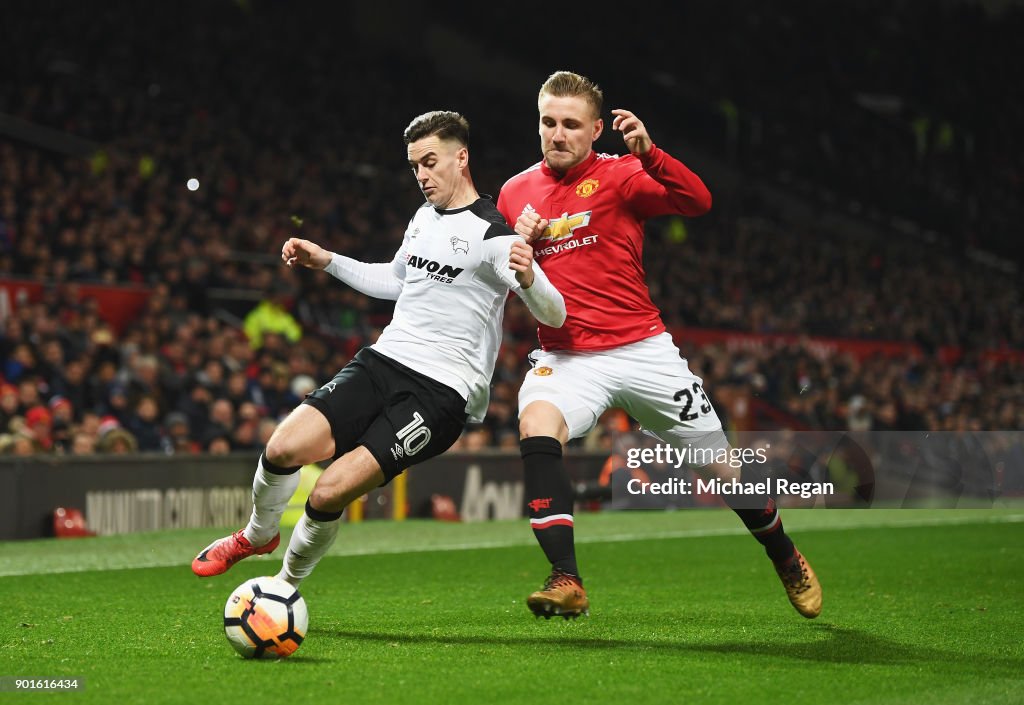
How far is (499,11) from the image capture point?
106 feet

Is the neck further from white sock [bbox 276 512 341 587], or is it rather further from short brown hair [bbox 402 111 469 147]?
white sock [bbox 276 512 341 587]

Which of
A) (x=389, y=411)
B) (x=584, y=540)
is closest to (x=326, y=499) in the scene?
(x=389, y=411)

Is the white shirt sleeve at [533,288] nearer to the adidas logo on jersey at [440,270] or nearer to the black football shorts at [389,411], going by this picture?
the adidas logo on jersey at [440,270]

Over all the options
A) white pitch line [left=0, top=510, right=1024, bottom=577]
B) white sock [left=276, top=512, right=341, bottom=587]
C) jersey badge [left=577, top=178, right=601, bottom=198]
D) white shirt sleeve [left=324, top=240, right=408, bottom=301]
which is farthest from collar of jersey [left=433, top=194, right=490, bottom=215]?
white pitch line [left=0, top=510, right=1024, bottom=577]

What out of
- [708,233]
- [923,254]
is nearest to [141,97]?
Answer: [708,233]

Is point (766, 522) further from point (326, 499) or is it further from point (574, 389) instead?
point (326, 499)

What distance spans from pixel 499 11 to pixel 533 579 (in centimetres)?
2518

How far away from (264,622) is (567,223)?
2.32 metres

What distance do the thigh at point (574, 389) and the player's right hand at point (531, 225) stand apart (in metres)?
0.76

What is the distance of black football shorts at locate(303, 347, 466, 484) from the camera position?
5.89 m

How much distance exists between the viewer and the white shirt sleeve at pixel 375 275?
21.3 ft

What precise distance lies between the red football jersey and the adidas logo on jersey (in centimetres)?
53

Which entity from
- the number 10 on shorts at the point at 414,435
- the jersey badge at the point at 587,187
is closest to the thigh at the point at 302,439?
the number 10 on shorts at the point at 414,435

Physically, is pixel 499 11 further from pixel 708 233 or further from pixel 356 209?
pixel 356 209
